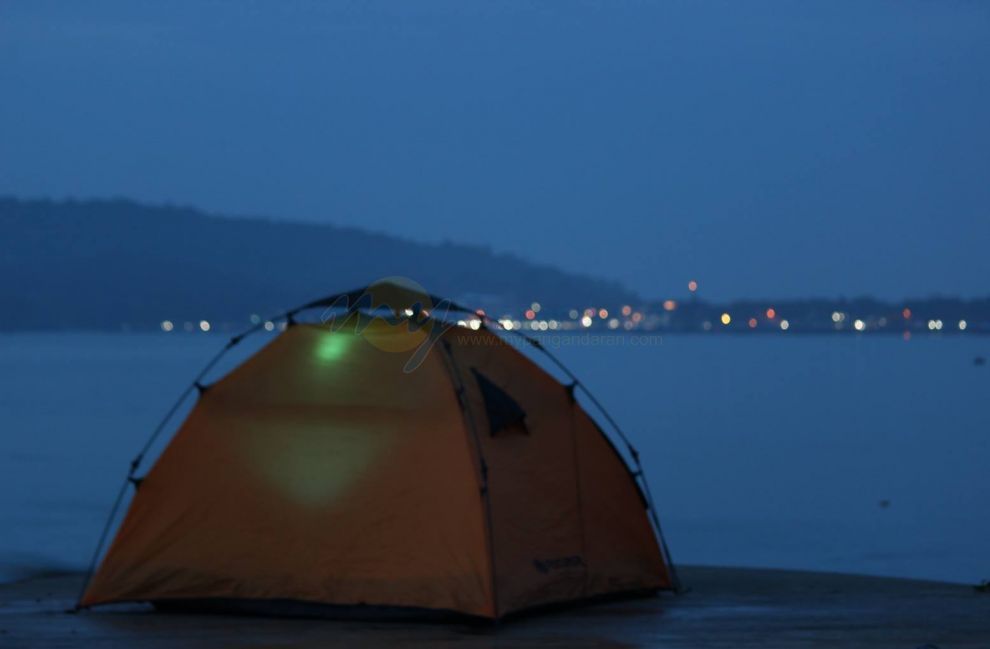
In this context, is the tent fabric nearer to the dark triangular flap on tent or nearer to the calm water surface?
the dark triangular flap on tent

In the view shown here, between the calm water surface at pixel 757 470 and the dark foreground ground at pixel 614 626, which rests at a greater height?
the calm water surface at pixel 757 470

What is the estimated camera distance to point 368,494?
1030cm

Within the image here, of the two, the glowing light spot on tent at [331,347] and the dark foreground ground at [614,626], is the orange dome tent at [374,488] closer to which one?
the glowing light spot on tent at [331,347]

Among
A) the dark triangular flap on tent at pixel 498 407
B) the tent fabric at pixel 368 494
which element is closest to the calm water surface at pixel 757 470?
the tent fabric at pixel 368 494

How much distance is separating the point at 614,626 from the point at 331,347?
2639mm

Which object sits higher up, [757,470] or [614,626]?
[757,470]

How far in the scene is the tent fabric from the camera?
10.1 m

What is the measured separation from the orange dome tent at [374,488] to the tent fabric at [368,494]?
10 millimetres

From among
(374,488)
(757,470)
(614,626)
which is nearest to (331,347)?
(374,488)

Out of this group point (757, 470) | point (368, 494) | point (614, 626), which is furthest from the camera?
point (757, 470)

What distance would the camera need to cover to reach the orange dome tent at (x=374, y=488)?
10109 mm

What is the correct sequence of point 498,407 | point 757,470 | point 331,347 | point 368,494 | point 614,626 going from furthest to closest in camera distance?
point 757,470 < point 331,347 < point 498,407 < point 368,494 < point 614,626

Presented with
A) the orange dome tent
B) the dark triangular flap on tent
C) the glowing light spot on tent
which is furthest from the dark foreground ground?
the glowing light spot on tent

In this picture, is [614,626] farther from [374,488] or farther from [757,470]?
[757,470]
